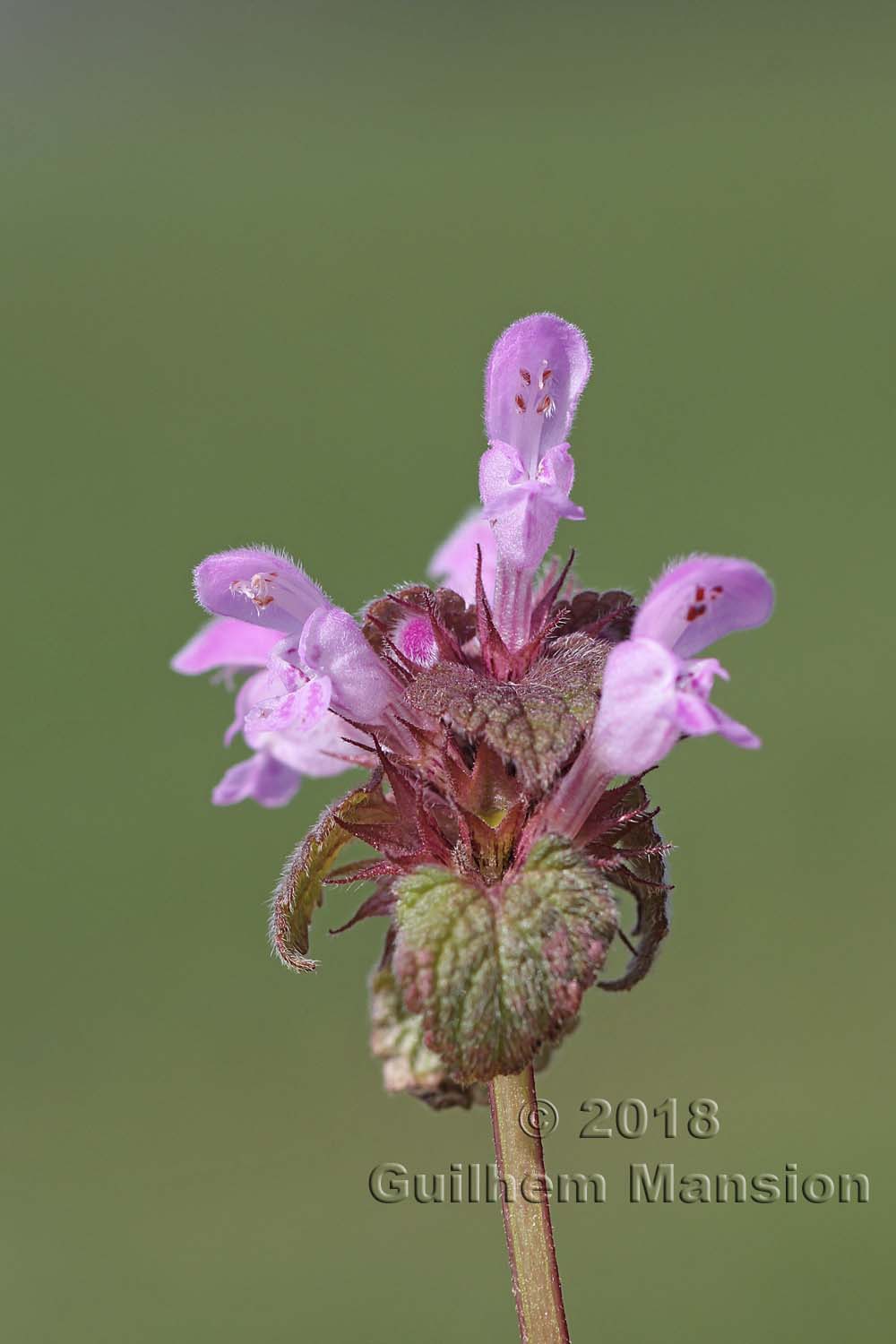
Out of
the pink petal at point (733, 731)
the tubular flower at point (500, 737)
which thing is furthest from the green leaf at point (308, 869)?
the pink petal at point (733, 731)

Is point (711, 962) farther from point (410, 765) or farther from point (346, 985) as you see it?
point (410, 765)

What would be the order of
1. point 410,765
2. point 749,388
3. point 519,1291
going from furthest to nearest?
point 749,388 → point 410,765 → point 519,1291

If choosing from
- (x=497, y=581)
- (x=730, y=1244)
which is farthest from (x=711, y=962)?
(x=497, y=581)

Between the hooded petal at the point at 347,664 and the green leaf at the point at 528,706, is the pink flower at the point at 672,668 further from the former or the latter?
the hooded petal at the point at 347,664

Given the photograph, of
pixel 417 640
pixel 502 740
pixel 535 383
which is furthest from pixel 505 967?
pixel 535 383

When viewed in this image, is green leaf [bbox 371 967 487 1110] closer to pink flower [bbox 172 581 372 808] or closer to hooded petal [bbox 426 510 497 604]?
pink flower [bbox 172 581 372 808]

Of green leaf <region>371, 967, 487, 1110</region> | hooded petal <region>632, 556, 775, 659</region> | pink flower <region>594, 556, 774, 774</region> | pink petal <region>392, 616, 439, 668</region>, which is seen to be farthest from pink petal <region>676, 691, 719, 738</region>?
green leaf <region>371, 967, 487, 1110</region>
